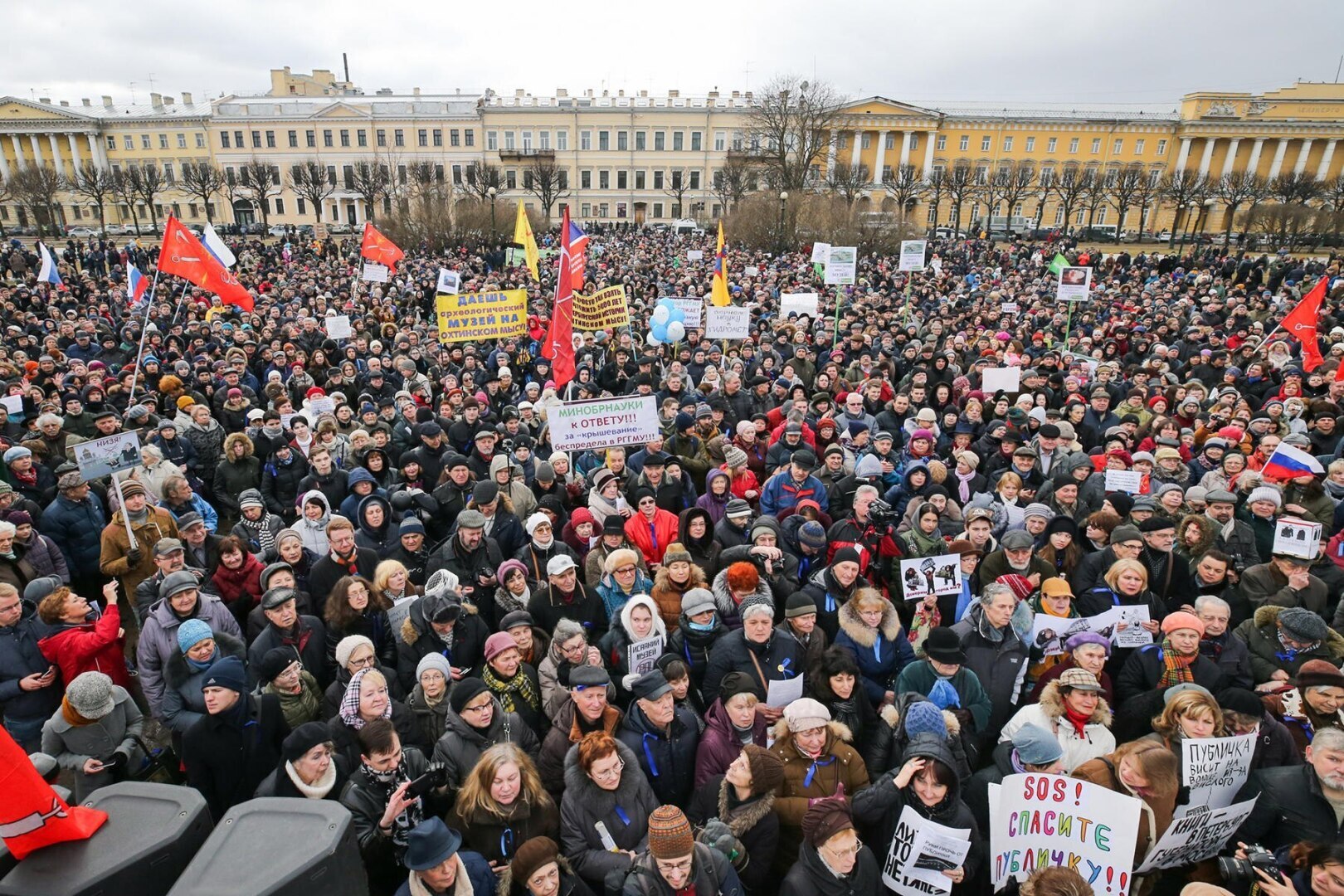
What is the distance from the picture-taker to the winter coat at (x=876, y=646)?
465cm

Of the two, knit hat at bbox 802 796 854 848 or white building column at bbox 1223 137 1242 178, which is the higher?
white building column at bbox 1223 137 1242 178

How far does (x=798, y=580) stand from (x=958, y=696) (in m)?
1.96

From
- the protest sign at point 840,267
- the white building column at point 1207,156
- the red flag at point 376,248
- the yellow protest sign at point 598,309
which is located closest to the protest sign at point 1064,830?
the yellow protest sign at point 598,309

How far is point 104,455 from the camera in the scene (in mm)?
6031

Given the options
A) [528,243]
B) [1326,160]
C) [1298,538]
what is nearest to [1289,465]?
[1298,538]

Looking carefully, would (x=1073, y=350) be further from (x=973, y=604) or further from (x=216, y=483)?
(x=216, y=483)

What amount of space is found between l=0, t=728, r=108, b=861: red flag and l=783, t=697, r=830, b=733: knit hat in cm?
276

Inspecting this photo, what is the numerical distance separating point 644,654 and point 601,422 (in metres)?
3.23

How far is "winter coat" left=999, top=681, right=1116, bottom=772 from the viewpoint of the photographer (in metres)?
3.89

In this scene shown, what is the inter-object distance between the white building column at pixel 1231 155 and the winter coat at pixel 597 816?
3749 inches

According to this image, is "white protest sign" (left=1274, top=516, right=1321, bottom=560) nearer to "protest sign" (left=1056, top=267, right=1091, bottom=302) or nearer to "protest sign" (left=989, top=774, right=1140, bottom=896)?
"protest sign" (left=989, top=774, right=1140, bottom=896)

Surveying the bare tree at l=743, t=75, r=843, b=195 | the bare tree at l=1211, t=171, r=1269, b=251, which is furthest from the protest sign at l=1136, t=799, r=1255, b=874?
the bare tree at l=1211, t=171, r=1269, b=251

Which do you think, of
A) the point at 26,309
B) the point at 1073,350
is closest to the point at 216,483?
the point at 1073,350

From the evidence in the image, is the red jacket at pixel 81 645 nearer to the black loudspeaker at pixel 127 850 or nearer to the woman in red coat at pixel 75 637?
the woman in red coat at pixel 75 637
